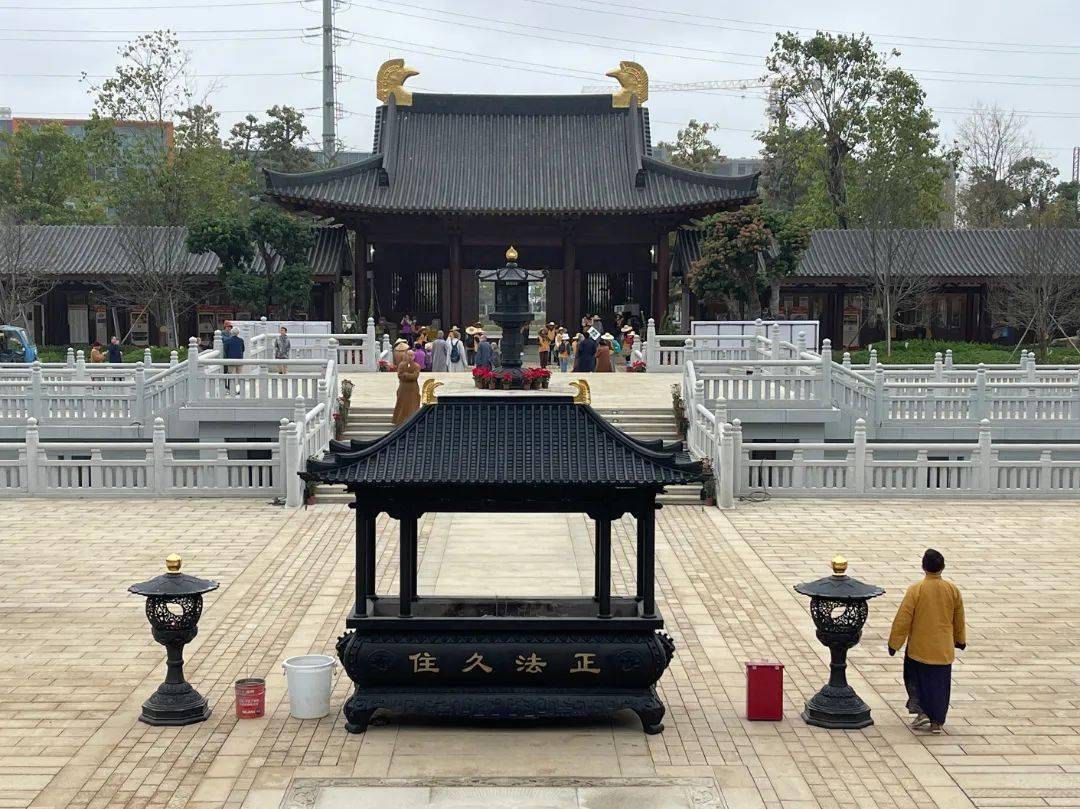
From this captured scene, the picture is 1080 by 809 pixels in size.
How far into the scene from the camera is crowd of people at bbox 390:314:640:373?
31656 mm

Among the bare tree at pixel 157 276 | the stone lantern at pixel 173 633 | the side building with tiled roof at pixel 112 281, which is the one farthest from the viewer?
the side building with tiled roof at pixel 112 281

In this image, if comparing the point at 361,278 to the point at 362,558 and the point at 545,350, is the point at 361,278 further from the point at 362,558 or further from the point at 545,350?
the point at 362,558

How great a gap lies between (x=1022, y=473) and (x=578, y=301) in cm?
2249

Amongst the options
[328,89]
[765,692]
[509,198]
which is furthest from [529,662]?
[328,89]

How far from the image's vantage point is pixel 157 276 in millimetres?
44781

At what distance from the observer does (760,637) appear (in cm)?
1309

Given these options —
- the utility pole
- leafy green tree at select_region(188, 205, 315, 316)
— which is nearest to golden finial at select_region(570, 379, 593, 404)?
leafy green tree at select_region(188, 205, 315, 316)

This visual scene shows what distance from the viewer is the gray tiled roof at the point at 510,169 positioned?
4006 cm

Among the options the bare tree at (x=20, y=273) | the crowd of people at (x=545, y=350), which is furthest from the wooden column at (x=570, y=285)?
the bare tree at (x=20, y=273)

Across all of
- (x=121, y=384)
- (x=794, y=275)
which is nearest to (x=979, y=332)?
(x=794, y=275)

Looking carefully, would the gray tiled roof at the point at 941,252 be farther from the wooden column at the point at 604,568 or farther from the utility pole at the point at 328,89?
the wooden column at the point at 604,568

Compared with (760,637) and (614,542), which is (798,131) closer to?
(614,542)

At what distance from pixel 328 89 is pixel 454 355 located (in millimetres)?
37518

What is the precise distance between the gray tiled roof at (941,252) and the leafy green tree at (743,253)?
230 inches
